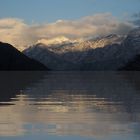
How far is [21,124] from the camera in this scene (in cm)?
2025

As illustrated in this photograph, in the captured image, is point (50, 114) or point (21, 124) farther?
point (50, 114)

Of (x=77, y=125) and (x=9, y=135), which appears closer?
(x=9, y=135)

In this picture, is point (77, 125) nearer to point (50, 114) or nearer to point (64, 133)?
point (64, 133)

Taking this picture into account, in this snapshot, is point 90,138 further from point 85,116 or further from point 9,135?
point 85,116

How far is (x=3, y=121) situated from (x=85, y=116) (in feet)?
15.7

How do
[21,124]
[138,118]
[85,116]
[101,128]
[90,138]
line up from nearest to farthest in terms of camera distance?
[90,138] → [101,128] → [21,124] → [138,118] → [85,116]

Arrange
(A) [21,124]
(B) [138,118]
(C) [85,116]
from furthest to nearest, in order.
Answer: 1. (C) [85,116]
2. (B) [138,118]
3. (A) [21,124]

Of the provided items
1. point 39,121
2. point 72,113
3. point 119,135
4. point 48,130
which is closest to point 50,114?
point 72,113

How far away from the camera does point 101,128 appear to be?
19.0m

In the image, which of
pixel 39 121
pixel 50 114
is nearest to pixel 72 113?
pixel 50 114

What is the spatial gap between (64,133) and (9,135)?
6.91 feet

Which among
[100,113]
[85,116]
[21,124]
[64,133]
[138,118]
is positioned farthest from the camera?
[100,113]

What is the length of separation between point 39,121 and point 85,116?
132 inches

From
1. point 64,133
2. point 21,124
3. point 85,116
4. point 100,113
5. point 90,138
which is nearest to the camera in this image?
point 90,138
